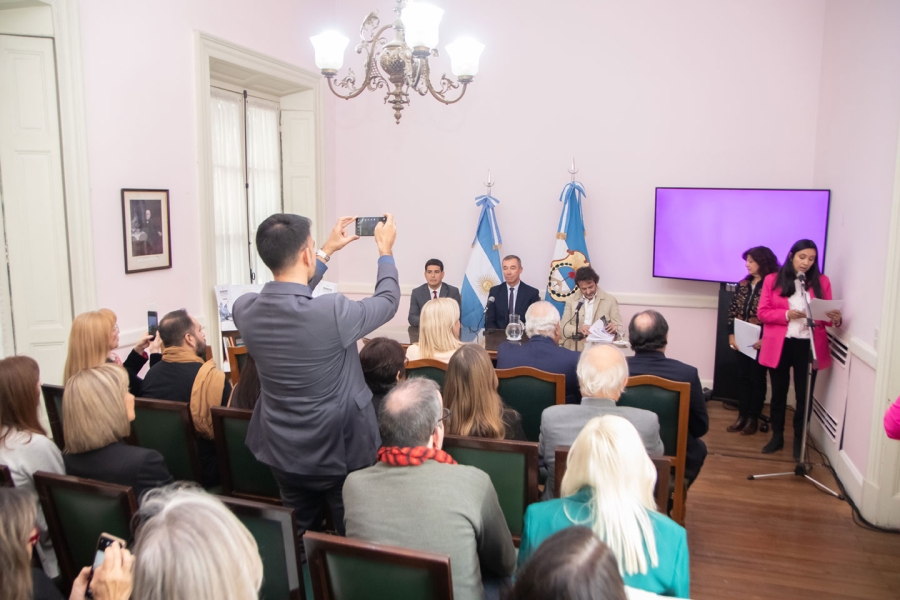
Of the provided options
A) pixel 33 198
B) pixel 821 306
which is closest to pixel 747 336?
pixel 821 306

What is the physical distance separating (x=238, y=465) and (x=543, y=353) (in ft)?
5.13

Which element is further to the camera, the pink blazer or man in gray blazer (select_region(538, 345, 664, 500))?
the pink blazer

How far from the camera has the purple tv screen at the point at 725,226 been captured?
5133 mm

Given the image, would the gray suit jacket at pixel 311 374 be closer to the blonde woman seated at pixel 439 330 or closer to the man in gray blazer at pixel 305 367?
the man in gray blazer at pixel 305 367

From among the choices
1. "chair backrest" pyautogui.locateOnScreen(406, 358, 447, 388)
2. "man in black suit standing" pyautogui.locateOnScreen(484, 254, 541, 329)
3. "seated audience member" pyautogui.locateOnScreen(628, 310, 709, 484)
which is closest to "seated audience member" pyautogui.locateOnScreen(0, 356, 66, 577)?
"chair backrest" pyautogui.locateOnScreen(406, 358, 447, 388)

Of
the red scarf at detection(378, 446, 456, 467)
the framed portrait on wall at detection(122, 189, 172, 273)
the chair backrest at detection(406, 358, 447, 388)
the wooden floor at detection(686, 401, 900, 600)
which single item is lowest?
the wooden floor at detection(686, 401, 900, 600)

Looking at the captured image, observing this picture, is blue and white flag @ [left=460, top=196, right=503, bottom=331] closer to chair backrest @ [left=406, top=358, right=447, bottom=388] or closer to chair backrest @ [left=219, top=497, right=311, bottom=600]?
chair backrest @ [left=406, top=358, right=447, bottom=388]

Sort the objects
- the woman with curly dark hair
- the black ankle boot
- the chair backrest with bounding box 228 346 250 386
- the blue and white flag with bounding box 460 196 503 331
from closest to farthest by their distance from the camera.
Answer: the chair backrest with bounding box 228 346 250 386 → the black ankle boot → the woman with curly dark hair → the blue and white flag with bounding box 460 196 503 331

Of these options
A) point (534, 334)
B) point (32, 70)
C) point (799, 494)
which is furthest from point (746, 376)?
point (32, 70)

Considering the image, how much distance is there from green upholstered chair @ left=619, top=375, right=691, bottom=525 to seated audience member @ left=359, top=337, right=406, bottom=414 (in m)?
1.06

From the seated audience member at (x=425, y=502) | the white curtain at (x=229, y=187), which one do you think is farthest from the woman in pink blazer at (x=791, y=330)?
the white curtain at (x=229, y=187)

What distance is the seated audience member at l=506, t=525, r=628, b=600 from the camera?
1.05m

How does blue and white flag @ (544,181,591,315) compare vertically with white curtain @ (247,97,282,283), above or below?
below

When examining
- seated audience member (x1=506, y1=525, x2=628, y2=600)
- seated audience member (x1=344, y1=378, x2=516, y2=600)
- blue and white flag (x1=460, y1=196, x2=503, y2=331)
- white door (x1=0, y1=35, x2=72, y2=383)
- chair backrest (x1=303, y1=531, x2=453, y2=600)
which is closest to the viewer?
seated audience member (x1=506, y1=525, x2=628, y2=600)
